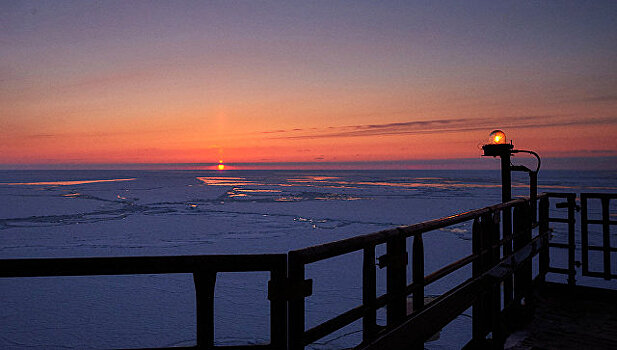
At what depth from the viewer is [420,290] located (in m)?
2.88

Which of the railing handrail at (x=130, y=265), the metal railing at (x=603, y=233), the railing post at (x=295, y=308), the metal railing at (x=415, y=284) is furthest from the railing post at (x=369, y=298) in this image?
the metal railing at (x=603, y=233)

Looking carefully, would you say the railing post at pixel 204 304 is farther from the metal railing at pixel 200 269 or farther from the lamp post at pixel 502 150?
the lamp post at pixel 502 150

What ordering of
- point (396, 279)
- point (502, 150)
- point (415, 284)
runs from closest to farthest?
point (396, 279) < point (415, 284) < point (502, 150)

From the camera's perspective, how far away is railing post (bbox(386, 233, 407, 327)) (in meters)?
2.57

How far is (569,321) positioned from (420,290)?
310cm

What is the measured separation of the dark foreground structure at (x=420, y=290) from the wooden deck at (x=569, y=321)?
0.4 inches

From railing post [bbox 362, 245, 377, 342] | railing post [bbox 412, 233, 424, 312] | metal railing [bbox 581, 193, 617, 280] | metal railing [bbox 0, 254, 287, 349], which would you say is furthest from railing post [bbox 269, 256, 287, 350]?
metal railing [bbox 581, 193, 617, 280]

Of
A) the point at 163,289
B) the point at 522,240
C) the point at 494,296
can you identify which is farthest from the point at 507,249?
the point at 163,289

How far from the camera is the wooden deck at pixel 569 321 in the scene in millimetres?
4231

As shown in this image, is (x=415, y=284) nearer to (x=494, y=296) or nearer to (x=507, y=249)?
(x=494, y=296)

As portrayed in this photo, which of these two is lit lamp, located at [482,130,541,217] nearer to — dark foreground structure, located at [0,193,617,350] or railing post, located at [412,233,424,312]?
dark foreground structure, located at [0,193,617,350]

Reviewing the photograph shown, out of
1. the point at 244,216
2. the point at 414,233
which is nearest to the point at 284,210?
the point at 244,216

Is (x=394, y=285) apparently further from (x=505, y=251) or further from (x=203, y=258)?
(x=505, y=251)

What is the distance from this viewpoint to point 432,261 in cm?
959
